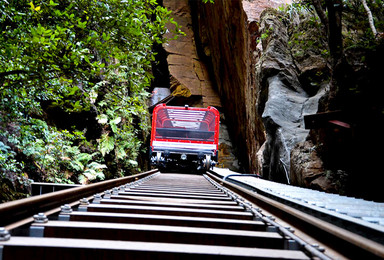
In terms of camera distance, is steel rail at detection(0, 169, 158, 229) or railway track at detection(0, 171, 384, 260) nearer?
railway track at detection(0, 171, 384, 260)

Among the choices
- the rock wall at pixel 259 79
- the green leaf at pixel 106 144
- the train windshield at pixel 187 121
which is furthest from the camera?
the train windshield at pixel 187 121

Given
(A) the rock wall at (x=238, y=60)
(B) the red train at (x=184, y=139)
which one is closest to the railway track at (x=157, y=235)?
(B) the red train at (x=184, y=139)

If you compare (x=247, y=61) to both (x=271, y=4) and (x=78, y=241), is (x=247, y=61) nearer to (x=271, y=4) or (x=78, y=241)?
(x=271, y=4)

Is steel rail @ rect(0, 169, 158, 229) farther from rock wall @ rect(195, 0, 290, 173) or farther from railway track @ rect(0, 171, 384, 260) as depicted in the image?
rock wall @ rect(195, 0, 290, 173)

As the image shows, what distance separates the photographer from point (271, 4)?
1722cm

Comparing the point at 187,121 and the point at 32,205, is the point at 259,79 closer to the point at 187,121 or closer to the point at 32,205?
the point at 187,121

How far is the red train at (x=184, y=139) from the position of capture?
12.9 meters

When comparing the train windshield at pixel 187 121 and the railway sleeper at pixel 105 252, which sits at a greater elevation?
the train windshield at pixel 187 121

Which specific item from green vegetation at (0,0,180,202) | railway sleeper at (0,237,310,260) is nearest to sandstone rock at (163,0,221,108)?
green vegetation at (0,0,180,202)

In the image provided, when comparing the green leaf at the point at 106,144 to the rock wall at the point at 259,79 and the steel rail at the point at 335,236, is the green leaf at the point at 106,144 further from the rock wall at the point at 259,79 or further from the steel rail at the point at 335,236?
the steel rail at the point at 335,236

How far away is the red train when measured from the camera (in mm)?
12891

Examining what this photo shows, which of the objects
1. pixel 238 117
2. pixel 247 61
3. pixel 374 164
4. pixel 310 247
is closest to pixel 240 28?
pixel 247 61

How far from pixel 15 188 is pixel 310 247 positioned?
5.56 metres

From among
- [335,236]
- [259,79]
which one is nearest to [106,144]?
[259,79]
